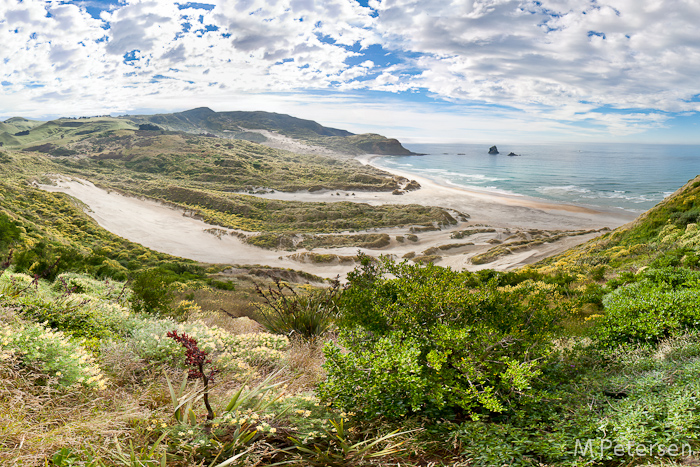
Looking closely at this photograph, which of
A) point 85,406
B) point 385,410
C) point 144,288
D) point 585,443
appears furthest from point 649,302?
point 144,288

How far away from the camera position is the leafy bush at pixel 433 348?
100 inches

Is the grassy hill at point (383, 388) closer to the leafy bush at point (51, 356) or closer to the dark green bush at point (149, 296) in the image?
the leafy bush at point (51, 356)

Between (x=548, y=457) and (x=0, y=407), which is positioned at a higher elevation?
(x=0, y=407)

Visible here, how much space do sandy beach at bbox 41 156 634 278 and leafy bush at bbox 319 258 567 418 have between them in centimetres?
2157

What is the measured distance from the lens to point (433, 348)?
9.71 feet

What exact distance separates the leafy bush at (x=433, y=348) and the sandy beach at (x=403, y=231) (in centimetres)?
2157

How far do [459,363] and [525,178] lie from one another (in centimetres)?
8239

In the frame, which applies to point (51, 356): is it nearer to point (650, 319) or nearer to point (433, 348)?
point (433, 348)

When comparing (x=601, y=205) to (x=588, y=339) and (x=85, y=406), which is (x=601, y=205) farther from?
(x=85, y=406)

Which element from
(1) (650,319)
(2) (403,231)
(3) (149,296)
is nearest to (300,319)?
(3) (149,296)

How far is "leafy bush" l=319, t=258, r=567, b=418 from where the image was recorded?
2.54m

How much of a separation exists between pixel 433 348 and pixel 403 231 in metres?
34.7

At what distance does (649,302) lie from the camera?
12.9 feet

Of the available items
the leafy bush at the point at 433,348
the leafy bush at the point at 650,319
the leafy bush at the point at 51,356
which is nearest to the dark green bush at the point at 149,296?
the leafy bush at the point at 51,356
